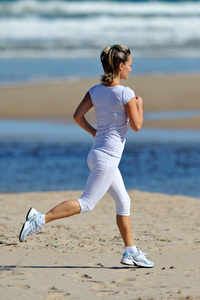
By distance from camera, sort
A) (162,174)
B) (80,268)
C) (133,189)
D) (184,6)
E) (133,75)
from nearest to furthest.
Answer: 1. (80,268)
2. (133,189)
3. (162,174)
4. (133,75)
5. (184,6)

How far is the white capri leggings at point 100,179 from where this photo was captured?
4543mm

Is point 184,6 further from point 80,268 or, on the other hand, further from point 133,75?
point 80,268

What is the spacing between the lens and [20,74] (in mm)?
22297

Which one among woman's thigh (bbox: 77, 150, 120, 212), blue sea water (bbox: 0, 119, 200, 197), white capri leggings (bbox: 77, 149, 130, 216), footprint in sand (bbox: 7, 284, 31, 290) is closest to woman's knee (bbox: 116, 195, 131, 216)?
white capri leggings (bbox: 77, 149, 130, 216)

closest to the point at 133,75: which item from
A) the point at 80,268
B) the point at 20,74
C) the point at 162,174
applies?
the point at 20,74

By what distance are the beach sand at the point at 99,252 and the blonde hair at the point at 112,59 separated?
1469 mm

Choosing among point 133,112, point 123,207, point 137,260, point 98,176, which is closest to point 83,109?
point 133,112

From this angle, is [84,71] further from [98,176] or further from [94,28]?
[98,176]

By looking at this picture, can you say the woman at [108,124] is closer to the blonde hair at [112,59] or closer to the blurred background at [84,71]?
the blonde hair at [112,59]

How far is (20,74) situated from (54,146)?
11.4 meters

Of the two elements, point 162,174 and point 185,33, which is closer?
point 162,174

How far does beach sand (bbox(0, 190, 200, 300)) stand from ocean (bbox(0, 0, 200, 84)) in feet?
44.8

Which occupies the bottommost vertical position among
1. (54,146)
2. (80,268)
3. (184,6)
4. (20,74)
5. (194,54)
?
(80,268)

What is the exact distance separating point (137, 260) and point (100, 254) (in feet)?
1.72
